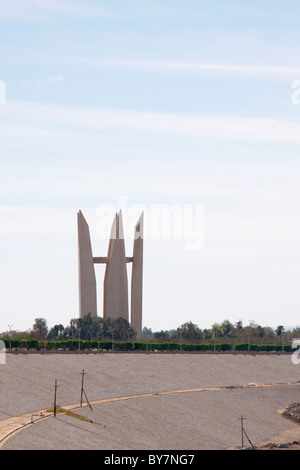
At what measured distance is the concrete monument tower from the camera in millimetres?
116562

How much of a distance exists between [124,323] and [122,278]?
21.9 feet

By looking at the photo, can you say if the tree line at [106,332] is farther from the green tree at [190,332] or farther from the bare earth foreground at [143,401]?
the bare earth foreground at [143,401]

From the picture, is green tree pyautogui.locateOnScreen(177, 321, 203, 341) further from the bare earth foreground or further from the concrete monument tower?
the bare earth foreground

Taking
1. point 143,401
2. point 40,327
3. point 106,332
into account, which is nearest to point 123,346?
point 106,332

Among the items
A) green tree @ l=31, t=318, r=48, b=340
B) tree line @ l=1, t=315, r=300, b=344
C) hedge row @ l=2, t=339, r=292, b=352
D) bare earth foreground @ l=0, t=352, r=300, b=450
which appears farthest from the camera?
green tree @ l=31, t=318, r=48, b=340

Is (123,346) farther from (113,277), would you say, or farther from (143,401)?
(143,401)

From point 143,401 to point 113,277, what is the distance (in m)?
44.8

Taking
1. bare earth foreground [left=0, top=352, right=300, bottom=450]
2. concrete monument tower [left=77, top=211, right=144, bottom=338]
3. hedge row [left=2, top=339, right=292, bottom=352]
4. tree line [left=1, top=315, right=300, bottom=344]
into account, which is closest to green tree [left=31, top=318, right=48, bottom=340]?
tree line [left=1, top=315, right=300, bottom=344]

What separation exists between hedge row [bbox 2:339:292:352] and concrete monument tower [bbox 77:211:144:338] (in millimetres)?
13173

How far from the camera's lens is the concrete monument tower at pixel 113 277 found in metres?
117

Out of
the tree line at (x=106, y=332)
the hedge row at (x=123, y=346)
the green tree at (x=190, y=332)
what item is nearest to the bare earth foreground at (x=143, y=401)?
the hedge row at (x=123, y=346)

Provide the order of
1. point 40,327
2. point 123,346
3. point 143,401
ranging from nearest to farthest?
1. point 143,401
2. point 123,346
3. point 40,327

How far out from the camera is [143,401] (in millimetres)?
73938
